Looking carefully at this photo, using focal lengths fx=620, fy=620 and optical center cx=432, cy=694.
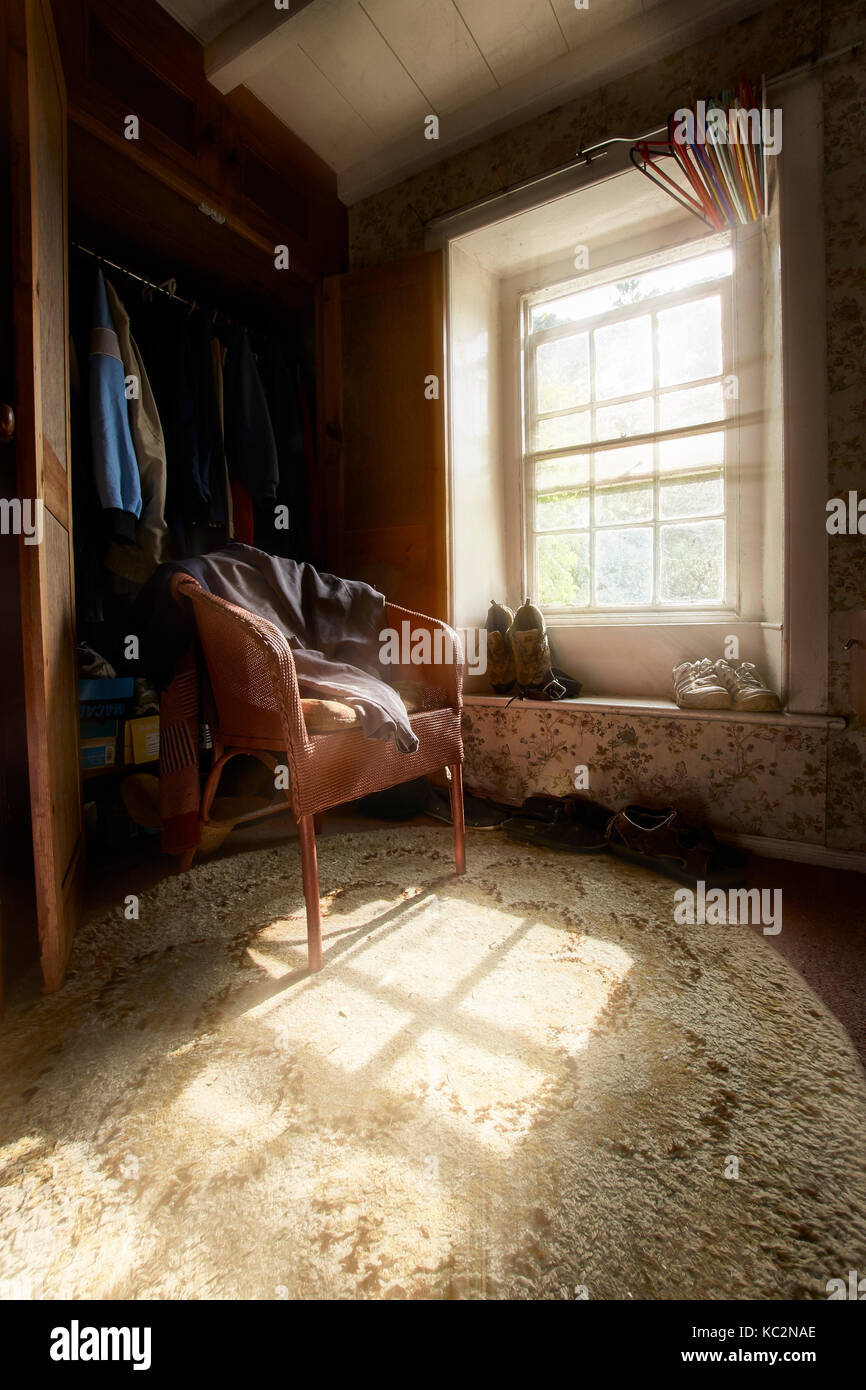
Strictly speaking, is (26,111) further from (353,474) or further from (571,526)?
(571,526)

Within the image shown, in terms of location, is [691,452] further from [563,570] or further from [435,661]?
[435,661]

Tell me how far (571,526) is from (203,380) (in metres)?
1.67

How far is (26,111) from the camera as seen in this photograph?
124cm

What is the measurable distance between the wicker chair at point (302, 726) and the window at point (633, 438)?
47.9 inches

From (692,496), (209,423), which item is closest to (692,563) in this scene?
(692,496)

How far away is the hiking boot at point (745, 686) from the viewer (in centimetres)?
205

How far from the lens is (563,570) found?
2.93m

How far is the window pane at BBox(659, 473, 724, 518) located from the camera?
253 centimetres

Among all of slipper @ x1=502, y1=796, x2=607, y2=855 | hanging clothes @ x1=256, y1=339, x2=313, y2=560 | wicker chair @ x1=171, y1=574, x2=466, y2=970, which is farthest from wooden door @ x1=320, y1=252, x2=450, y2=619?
slipper @ x1=502, y1=796, x2=607, y2=855

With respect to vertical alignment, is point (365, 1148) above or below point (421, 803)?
below

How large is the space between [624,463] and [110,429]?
2033 mm

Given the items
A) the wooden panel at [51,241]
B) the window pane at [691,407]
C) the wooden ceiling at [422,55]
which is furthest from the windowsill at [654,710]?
the wooden ceiling at [422,55]

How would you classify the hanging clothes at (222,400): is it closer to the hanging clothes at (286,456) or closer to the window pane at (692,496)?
the hanging clothes at (286,456)
